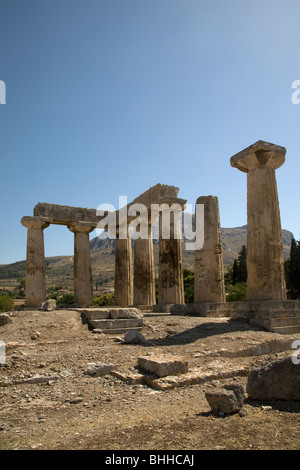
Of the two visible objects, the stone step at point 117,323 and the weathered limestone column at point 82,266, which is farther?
the weathered limestone column at point 82,266

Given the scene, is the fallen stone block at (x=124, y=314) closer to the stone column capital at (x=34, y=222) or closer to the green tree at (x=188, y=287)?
the stone column capital at (x=34, y=222)

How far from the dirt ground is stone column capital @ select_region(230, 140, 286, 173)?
20.1 feet

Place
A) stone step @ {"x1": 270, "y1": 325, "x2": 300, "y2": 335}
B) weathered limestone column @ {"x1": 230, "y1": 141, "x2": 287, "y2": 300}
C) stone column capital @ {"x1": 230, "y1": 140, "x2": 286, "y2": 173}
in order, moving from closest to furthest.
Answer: stone step @ {"x1": 270, "y1": 325, "x2": 300, "y2": 335} < weathered limestone column @ {"x1": 230, "y1": 141, "x2": 287, "y2": 300} < stone column capital @ {"x1": 230, "y1": 140, "x2": 286, "y2": 173}

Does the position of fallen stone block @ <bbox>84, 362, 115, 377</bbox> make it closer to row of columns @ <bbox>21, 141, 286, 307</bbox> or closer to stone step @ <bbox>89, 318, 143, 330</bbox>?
stone step @ <bbox>89, 318, 143, 330</bbox>

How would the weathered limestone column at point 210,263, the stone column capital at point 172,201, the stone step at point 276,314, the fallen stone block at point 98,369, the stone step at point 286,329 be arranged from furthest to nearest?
1. the stone column capital at point 172,201
2. the weathered limestone column at point 210,263
3. the stone step at point 276,314
4. the stone step at point 286,329
5. the fallen stone block at point 98,369

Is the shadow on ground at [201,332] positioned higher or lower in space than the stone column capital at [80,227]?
lower

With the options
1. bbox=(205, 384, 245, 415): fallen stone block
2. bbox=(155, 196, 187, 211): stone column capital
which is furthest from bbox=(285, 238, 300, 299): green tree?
bbox=(205, 384, 245, 415): fallen stone block

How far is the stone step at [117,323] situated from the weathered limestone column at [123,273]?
11531 millimetres

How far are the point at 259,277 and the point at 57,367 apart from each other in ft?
26.2

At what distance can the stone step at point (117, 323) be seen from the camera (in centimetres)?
1250

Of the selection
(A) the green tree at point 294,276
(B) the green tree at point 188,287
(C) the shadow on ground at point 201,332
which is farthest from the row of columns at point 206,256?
(A) the green tree at point 294,276

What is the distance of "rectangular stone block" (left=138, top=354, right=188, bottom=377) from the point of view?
746cm

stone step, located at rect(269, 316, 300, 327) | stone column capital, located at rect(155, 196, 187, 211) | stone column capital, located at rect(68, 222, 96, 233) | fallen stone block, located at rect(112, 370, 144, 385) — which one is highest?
stone column capital, located at rect(155, 196, 187, 211)

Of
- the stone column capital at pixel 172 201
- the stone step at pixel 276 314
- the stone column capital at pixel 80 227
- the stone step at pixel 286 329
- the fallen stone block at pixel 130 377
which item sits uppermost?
the stone column capital at pixel 172 201
